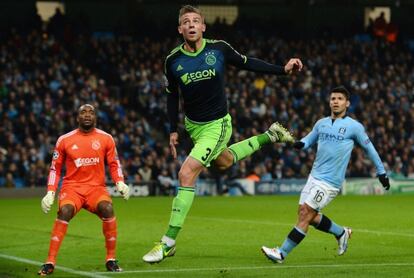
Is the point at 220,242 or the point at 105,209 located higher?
the point at 105,209

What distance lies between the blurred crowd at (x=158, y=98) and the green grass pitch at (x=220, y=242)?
494 centimetres

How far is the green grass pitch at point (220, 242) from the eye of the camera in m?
11.5

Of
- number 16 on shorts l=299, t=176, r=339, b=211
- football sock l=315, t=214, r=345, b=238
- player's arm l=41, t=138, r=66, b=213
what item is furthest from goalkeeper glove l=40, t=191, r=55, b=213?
football sock l=315, t=214, r=345, b=238

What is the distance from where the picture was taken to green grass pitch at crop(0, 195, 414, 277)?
11492 millimetres

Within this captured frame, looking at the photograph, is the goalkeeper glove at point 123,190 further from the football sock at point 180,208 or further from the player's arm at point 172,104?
the player's arm at point 172,104

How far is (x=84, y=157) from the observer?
37.4 ft

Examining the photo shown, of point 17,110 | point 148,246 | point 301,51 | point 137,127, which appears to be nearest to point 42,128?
point 17,110

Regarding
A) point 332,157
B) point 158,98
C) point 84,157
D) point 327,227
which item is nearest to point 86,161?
point 84,157

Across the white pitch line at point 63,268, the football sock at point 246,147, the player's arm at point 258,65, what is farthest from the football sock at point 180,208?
the player's arm at point 258,65

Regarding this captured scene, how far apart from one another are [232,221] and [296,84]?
1899 cm

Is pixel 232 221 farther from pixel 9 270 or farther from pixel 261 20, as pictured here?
pixel 261 20

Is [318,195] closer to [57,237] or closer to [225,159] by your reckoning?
[225,159]

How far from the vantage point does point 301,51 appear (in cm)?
4194

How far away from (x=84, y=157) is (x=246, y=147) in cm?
193
